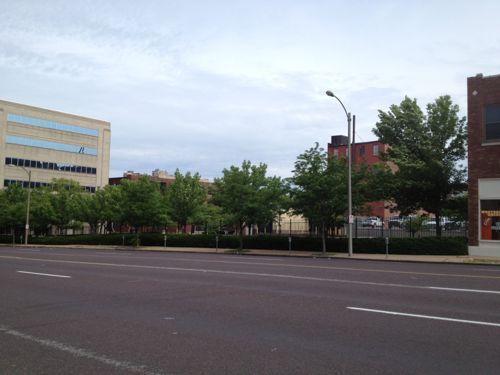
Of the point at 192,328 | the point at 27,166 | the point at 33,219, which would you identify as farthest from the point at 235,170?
the point at 27,166

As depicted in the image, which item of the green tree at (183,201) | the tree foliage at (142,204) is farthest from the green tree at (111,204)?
the green tree at (183,201)

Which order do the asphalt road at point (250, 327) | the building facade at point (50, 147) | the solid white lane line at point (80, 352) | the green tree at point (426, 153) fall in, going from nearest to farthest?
the solid white lane line at point (80, 352)
the asphalt road at point (250, 327)
the green tree at point (426, 153)
the building facade at point (50, 147)

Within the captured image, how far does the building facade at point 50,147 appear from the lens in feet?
257

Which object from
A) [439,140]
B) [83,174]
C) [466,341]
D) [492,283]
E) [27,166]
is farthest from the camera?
[83,174]

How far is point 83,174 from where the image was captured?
8831 cm

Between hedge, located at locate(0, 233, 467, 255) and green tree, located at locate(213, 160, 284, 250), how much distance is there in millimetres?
1993

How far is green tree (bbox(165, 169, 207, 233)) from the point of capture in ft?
158

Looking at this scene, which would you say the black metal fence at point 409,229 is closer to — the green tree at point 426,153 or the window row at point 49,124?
the green tree at point 426,153

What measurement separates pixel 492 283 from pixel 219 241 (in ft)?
85.9

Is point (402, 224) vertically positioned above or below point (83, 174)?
below

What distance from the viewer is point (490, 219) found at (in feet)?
85.0

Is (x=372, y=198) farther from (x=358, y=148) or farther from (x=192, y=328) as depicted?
(x=358, y=148)

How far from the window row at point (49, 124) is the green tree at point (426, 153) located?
64.9 meters

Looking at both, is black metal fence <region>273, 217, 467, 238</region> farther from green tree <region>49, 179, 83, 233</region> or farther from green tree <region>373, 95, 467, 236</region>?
green tree <region>49, 179, 83, 233</region>
